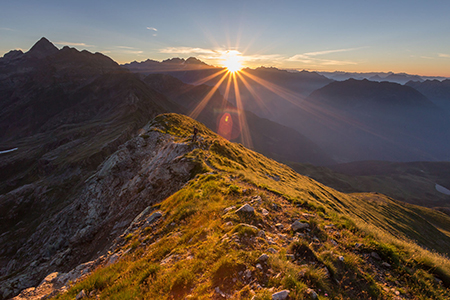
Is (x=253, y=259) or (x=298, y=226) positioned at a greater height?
(x=253, y=259)

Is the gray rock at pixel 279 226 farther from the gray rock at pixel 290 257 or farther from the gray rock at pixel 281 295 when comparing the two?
the gray rock at pixel 281 295

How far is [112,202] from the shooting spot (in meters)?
24.4

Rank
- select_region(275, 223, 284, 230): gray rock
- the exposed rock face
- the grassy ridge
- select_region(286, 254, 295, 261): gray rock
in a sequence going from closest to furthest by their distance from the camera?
the grassy ridge
select_region(286, 254, 295, 261): gray rock
select_region(275, 223, 284, 230): gray rock
the exposed rock face

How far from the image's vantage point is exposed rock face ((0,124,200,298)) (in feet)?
62.6

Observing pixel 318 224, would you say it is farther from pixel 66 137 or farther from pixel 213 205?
pixel 66 137

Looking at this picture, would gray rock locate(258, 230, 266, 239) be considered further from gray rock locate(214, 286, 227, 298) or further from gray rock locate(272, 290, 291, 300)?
gray rock locate(272, 290, 291, 300)

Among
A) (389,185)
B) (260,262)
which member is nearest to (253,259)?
(260,262)

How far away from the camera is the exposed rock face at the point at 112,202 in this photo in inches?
751

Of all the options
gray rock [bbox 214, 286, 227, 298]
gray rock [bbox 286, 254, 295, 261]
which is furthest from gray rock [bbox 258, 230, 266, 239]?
gray rock [bbox 214, 286, 227, 298]

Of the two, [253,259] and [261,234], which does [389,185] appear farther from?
[253,259]

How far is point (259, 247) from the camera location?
732 centimetres

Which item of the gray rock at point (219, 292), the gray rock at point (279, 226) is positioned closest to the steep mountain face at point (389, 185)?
the gray rock at point (279, 226)

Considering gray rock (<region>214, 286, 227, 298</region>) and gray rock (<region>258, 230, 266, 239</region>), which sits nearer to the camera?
gray rock (<region>214, 286, 227, 298</region>)

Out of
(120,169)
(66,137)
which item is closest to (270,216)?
(120,169)
